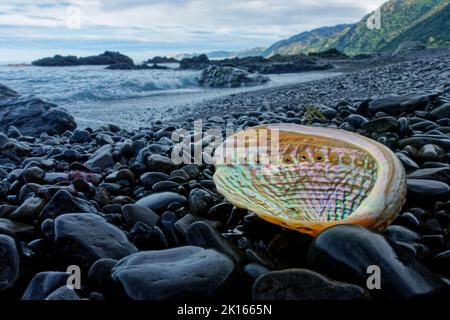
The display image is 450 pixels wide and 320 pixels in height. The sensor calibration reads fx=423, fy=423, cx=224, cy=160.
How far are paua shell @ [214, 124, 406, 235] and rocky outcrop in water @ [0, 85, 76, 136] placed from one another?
218 inches

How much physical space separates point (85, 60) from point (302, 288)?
46456 mm

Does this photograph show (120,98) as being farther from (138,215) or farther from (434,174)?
(434,174)

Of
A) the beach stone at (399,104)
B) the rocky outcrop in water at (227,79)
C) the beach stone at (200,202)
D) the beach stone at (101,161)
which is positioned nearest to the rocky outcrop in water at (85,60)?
the rocky outcrop in water at (227,79)

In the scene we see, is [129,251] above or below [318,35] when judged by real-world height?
below

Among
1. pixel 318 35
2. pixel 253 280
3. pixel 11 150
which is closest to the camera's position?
pixel 253 280

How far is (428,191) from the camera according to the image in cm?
229

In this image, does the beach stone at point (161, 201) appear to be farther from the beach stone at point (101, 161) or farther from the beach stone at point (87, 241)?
the beach stone at point (101, 161)

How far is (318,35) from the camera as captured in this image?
481 ft

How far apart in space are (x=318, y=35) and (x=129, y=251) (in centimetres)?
15463

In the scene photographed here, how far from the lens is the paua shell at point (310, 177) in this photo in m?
1.81

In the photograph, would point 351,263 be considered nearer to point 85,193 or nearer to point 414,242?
point 414,242

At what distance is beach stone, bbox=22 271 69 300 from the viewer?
1.62 metres

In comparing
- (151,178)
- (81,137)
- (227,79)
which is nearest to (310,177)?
(151,178)
